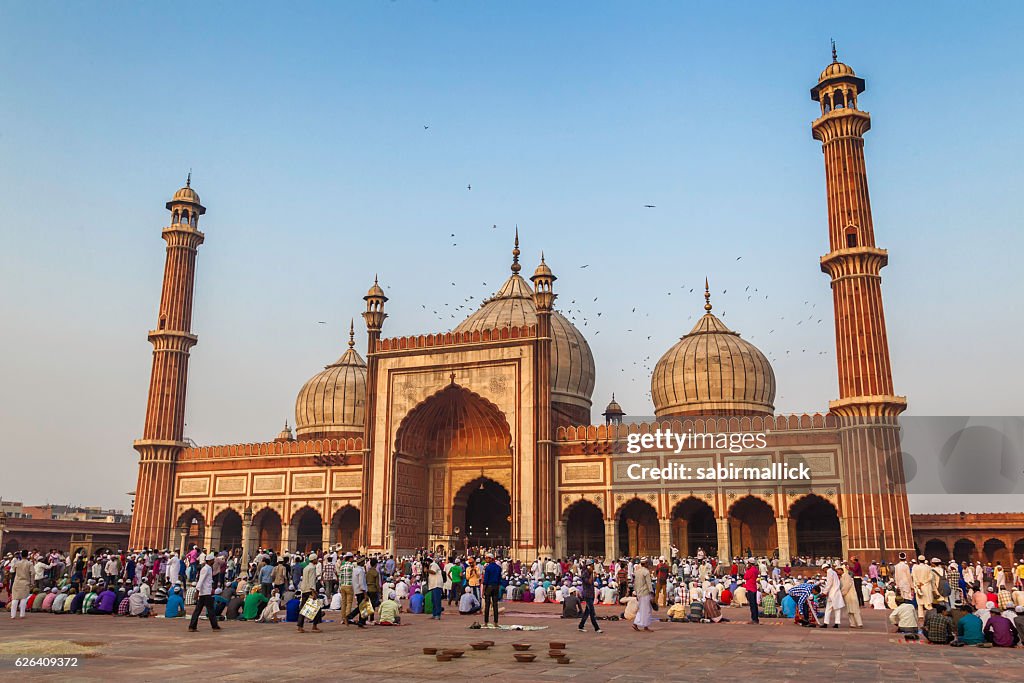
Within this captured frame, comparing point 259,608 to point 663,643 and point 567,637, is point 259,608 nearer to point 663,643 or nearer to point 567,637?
point 567,637

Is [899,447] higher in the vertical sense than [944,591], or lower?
higher

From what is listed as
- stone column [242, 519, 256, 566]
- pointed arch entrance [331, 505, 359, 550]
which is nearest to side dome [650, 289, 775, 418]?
pointed arch entrance [331, 505, 359, 550]

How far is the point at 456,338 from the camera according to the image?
32875mm

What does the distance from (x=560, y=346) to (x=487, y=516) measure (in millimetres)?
8099

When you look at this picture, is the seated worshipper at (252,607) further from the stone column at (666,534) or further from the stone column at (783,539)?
the stone column at (783,539)

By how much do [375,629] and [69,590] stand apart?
7.44 m

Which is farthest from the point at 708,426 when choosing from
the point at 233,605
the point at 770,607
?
the point at 233,605

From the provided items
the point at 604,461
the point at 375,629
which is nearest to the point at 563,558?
the point at 604,461

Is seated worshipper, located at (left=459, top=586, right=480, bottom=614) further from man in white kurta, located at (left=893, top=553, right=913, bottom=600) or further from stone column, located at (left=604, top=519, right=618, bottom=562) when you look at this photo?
stone column, located at (left=604, top=519, right=618, bottom=562)

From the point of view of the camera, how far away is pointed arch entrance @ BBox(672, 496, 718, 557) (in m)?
31.4

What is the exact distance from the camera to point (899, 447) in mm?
27016

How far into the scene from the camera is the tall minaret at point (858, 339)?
26.4m

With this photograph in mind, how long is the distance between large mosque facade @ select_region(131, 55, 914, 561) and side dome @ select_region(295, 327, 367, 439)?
0.14m

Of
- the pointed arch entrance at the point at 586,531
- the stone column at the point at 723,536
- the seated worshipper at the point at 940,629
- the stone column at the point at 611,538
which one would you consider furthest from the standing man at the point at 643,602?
the pointed arch entrance at the point at 586,531
